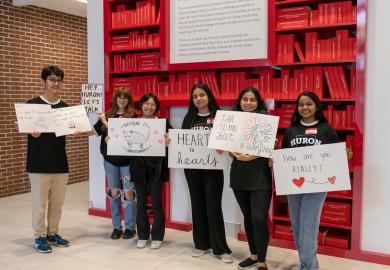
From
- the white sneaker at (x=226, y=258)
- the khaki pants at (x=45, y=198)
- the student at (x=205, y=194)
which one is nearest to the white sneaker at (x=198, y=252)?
the student at (x=205, y=194)

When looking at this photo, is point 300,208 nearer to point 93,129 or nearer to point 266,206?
point 266,206

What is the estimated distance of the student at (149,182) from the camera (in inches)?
131

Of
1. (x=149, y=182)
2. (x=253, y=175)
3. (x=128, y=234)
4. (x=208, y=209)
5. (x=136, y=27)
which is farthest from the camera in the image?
(x=136, y=27)

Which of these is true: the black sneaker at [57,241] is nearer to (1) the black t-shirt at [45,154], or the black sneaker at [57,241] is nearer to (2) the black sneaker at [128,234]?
(2) the black sneaker at [128,234]

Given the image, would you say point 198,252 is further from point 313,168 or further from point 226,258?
point 313,168

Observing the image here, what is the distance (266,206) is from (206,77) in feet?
5.04

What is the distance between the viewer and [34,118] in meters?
3.18

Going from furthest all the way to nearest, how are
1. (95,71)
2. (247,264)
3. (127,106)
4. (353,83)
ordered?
(95,71)
(127,106)
(353,83)
(247,264)

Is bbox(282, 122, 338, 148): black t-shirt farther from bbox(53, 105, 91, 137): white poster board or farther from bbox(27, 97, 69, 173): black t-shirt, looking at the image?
bbox(27, 97, 69, 173): black t-shirt

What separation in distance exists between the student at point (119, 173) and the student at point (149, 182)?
0.74 ft

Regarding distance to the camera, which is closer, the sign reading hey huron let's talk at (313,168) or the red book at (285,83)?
the sign reading hey huron let's talk at (313,168)

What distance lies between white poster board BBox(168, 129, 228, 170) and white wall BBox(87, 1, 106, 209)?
63.0 inches

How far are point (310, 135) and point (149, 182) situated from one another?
147cm

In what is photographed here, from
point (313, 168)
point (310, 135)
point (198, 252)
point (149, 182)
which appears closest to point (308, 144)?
point (310, 135)
